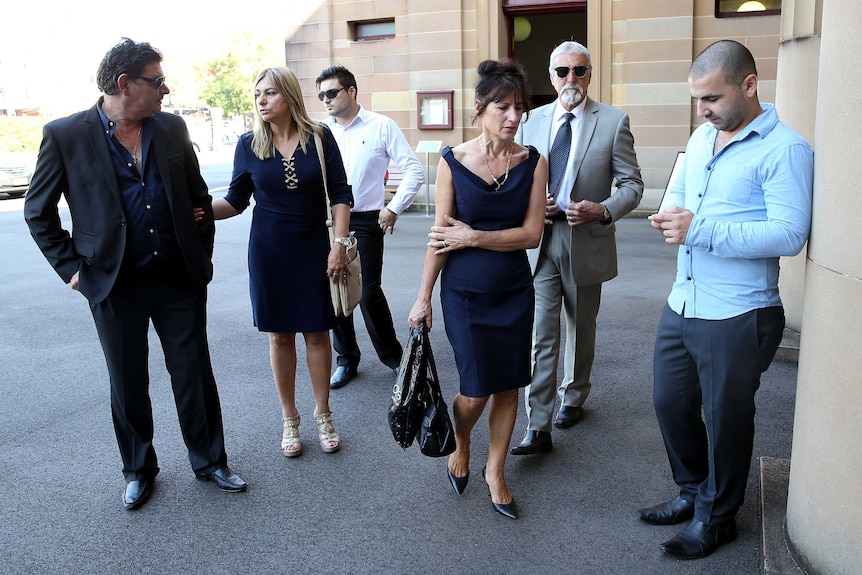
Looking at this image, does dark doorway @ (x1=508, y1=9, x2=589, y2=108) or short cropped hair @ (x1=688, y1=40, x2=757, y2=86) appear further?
dark doorway @ (x1=508, y1=9, x2=589, y2=108)

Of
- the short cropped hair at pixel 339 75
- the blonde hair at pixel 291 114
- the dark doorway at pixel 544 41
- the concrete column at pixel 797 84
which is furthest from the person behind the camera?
the dark doorway at pixel 544 41

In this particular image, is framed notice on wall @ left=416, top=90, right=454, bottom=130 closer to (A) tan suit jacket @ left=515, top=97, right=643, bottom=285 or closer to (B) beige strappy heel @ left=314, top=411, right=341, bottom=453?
(A) tan suit jacket @ left=515, top=97, right=643, bottom=285

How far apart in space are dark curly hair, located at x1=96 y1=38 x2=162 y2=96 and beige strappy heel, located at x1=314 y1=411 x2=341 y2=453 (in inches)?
78.9

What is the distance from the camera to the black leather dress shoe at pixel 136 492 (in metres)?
3.80

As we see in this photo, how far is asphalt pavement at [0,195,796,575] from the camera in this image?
3330 millimetres

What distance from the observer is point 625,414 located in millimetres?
4898

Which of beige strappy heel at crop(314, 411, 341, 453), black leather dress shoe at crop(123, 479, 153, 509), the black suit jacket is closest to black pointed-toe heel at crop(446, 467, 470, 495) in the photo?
beige strappy heel at crop(314, 411, 341, 453)

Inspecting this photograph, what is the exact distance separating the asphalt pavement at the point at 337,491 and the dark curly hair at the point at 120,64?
1.97 m

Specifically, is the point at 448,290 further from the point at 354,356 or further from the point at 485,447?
the point at 354,356

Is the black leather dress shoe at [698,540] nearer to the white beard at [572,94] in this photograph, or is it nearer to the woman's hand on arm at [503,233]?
the woman's hand on arm at [503,233]

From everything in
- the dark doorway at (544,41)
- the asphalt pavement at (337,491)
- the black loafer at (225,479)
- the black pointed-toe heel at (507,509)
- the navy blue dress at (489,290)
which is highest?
the dark doorway at (544,41)

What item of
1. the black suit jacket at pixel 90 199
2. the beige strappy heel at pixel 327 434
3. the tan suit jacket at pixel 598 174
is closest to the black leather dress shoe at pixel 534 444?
the tan suit jacket at pixel 598 174

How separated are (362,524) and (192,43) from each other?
60.0 meters

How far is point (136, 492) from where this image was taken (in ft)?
12.6
